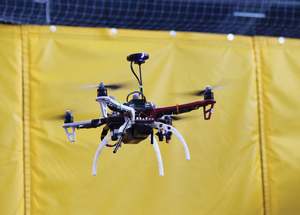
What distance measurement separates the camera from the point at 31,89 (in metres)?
2.38

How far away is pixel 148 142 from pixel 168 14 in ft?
2.90

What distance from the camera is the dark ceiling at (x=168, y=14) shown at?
2.36 metres

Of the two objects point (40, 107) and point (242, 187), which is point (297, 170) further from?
point (40, 107)

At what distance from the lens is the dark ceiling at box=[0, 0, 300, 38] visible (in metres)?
2.36

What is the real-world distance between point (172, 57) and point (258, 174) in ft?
3.35

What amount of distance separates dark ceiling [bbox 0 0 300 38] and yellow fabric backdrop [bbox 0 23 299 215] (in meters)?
0.07

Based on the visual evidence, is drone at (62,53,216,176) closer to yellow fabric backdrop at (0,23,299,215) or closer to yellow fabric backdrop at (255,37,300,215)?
yellow fabric backdrop at (0,23,299,215)

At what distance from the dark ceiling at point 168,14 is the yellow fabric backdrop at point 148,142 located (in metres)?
0.07

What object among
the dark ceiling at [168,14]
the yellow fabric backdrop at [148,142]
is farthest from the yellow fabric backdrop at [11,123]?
the dark ceiling at [168,14]

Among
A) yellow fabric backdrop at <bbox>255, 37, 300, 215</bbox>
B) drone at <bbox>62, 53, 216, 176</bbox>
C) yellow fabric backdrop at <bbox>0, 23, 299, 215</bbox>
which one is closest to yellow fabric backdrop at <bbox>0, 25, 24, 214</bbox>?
yellow fabric backdrop at <bbox>0, 23, 299, 215</bbox>

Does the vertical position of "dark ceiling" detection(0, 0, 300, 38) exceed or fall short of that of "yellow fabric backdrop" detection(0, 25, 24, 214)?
it exceeds it

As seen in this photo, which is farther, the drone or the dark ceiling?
the dark ceiling

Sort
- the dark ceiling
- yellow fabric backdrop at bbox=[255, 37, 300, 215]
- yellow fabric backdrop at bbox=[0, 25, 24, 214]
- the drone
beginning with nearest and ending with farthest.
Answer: the drone
yellow fabric backdrop at bbox=[0, 25, 24, 214]
the dark ceiling
yellow fabric backdrop at bbox=[255, 37, 300, 215]

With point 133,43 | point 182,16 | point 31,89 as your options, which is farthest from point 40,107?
point 182,16
